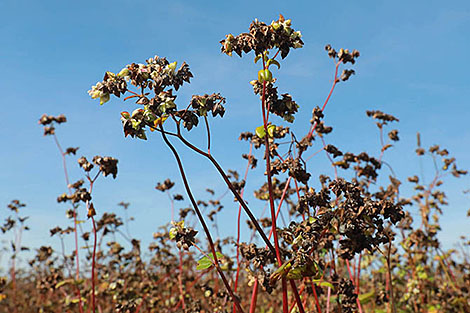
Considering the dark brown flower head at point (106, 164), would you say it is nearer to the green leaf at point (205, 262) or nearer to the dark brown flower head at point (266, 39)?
the green leaf at point (205, 262)

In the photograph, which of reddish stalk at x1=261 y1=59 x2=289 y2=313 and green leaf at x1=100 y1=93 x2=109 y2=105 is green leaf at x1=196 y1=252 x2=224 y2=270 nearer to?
reddish stalk at x1=261 y1=59 x2=289 y2=313

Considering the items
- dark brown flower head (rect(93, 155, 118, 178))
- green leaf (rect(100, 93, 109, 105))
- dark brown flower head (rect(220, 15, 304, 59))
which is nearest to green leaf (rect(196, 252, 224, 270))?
green leaf (rect(100, 93, 109, 105))

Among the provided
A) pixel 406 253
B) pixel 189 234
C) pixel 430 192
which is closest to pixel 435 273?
pixel 430 192

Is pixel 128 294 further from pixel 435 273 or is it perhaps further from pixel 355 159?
pixel 435 273

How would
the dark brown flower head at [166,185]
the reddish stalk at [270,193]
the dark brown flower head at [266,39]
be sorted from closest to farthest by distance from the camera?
the reddish stalk at [270,193] < the dark brown flower head at [266,39] < the dark brown flower head at [166,185]

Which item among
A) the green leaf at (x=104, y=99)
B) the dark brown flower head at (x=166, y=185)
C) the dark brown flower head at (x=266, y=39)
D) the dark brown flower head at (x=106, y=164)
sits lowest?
the green leaf at (x=104, y=99)

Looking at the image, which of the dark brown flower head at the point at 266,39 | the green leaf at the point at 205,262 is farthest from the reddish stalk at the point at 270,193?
the green leaf at the point at 205,262

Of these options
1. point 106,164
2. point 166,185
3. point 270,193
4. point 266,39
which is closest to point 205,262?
point 270,193

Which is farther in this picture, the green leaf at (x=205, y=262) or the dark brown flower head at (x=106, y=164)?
the dark brown flower head at (x=106, y=164)

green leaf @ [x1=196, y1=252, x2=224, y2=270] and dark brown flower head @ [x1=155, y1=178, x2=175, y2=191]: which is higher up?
dark brown flower head @ [x1=155, y1=178, x2=175, y2=191]

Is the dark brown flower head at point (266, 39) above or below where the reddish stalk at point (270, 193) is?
above

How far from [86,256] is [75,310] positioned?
1559 millimetres

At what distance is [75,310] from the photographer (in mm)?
8797

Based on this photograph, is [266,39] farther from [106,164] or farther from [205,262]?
[106,164]
